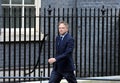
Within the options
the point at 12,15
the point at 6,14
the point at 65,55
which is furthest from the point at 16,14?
the point at 65,55

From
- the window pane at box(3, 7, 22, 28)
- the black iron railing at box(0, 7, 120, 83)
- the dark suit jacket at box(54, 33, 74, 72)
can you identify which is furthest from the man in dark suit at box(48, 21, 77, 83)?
the window pane at box(3, 7, 22, 28)

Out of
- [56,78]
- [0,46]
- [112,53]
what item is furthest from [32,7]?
[56,78]

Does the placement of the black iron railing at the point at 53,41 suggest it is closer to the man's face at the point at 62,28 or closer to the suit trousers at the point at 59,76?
the suit trousers at the point at 59,76

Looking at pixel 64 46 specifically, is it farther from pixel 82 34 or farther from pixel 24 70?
pixel 82 34

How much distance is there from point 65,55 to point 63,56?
0.14 feet

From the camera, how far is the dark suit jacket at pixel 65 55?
28.5 feet

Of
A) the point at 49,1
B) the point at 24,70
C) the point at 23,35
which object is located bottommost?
the point at 24,70

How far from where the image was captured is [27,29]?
40.4ft

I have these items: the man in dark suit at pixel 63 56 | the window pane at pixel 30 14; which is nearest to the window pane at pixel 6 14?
the window pane at pixel 30 14

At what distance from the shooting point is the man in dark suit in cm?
870

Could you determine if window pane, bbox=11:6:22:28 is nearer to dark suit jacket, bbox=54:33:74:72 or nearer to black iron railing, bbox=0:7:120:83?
black iron railing, bbox=0:7:120:83

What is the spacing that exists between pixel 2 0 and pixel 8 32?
0.92 m

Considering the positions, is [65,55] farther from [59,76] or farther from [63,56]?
[59,76]

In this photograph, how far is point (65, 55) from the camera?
8.65m
